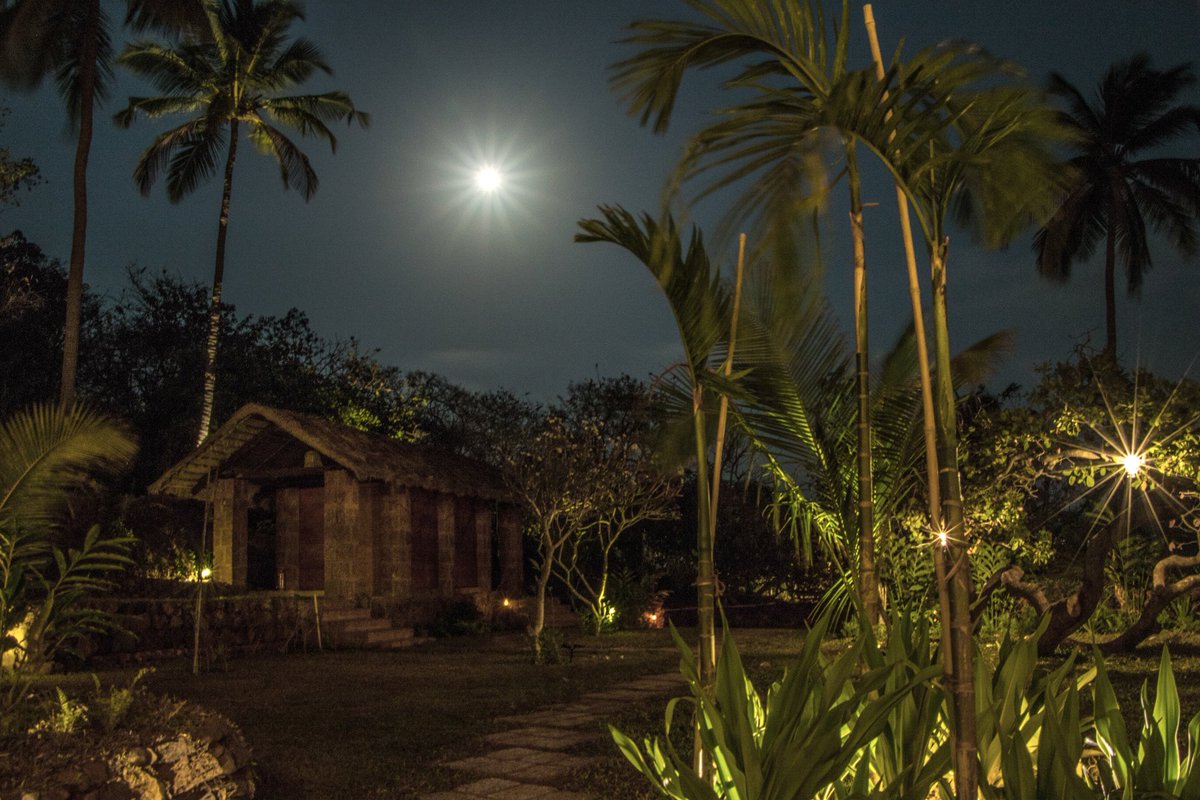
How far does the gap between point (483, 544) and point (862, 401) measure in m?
17.5

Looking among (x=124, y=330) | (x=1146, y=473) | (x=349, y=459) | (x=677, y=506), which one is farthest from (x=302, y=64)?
(x=1146, y=473)

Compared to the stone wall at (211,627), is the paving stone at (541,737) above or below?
below

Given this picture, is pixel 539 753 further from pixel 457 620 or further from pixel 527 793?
pixel 457 620

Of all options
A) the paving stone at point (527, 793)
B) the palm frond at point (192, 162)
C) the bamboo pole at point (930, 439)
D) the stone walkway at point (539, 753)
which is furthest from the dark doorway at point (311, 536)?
the bamboo pole at point (930, 439)

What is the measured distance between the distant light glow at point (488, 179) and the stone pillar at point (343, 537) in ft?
18.2

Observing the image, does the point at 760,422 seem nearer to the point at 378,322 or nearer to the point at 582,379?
the point at 582,379

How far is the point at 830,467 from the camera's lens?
4.83m

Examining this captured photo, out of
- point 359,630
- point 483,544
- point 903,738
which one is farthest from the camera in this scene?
point 483,544

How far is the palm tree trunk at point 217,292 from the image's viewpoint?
20203 mm

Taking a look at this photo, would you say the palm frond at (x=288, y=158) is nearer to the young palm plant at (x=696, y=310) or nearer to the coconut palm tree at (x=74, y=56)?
the coconut palm tree at (x=74, y=56)

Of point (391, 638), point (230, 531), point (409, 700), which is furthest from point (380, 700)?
point (230, 531)

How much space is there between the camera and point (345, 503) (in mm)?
16609

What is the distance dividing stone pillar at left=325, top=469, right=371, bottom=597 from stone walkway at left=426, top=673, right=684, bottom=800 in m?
8.33

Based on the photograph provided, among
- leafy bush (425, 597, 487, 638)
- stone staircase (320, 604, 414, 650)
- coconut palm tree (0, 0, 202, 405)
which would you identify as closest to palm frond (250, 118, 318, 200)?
coconut palm tree (0, 0, 202, 405)
